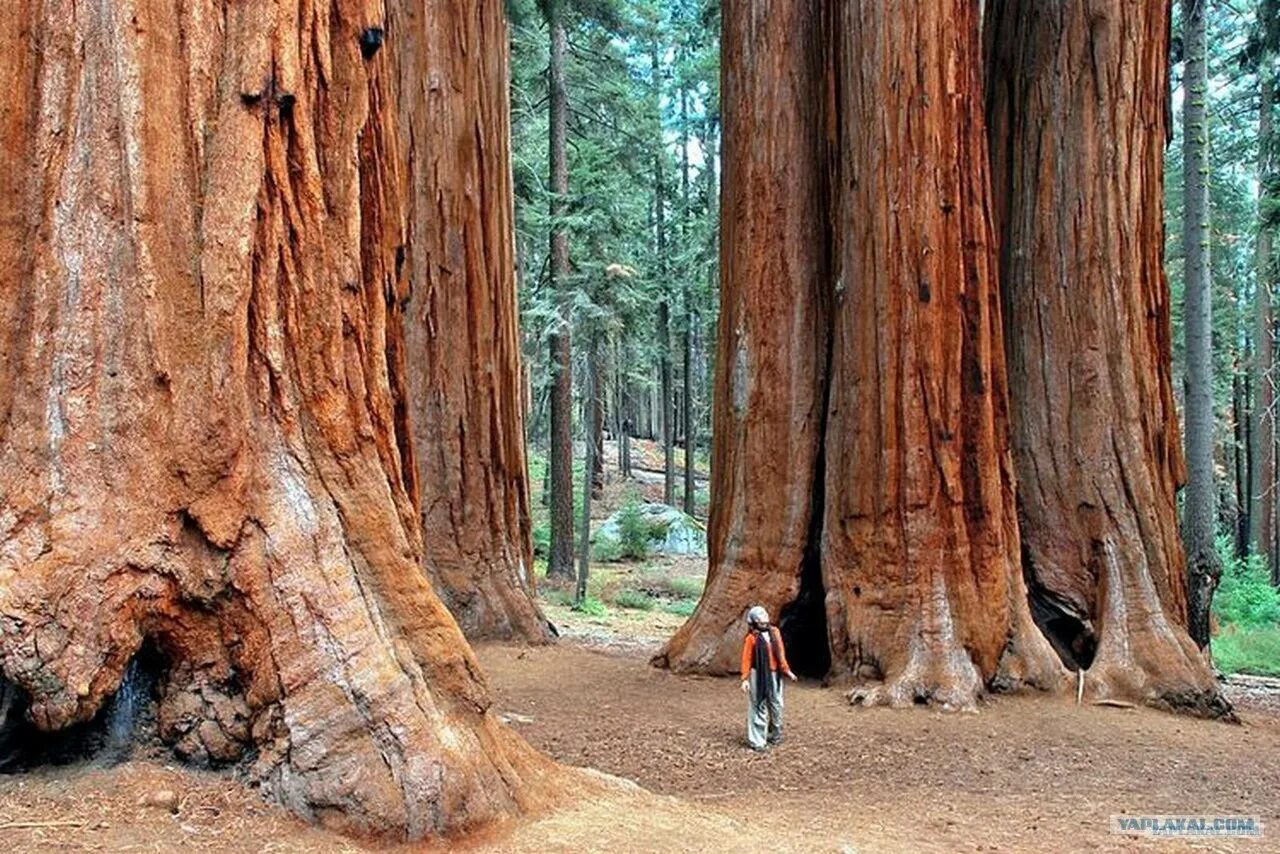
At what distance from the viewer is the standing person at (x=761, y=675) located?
7.21 meters

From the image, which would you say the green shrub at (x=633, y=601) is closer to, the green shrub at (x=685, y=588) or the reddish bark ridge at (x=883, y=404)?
the green shrub at (x=685, y=588)

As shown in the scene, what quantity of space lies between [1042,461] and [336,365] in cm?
800

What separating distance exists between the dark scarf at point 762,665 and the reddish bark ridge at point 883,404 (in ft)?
5.34

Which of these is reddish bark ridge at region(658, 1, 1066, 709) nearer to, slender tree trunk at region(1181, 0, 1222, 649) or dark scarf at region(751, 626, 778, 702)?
dark scarf at region(751, 626, 778, 702)

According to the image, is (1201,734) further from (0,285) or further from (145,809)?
(0,285)

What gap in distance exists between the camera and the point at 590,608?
18.1 metres

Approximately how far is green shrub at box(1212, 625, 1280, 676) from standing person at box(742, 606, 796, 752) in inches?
397

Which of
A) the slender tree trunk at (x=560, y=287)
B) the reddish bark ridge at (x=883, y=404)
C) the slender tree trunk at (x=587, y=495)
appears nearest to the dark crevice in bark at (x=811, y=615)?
the reddish bark ridge at (x=883, y=404)

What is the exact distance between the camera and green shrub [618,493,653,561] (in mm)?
26297

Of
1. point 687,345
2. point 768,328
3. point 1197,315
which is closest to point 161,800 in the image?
point 768,328

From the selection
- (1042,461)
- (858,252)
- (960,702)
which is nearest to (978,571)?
(960,702)

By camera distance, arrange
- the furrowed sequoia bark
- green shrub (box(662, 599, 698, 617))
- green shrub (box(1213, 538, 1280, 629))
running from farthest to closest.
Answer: green shrub (box(662, 599, 698, 617)) < green shrub (box(1213, 538, 1280, 629)) < the furrowed sequoia bark

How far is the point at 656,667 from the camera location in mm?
10070

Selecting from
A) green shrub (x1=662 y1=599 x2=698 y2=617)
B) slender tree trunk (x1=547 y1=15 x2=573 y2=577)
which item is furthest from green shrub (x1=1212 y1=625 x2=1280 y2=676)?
slender tree trunk (x1=547 y1=15 x2=573 y2=577)
